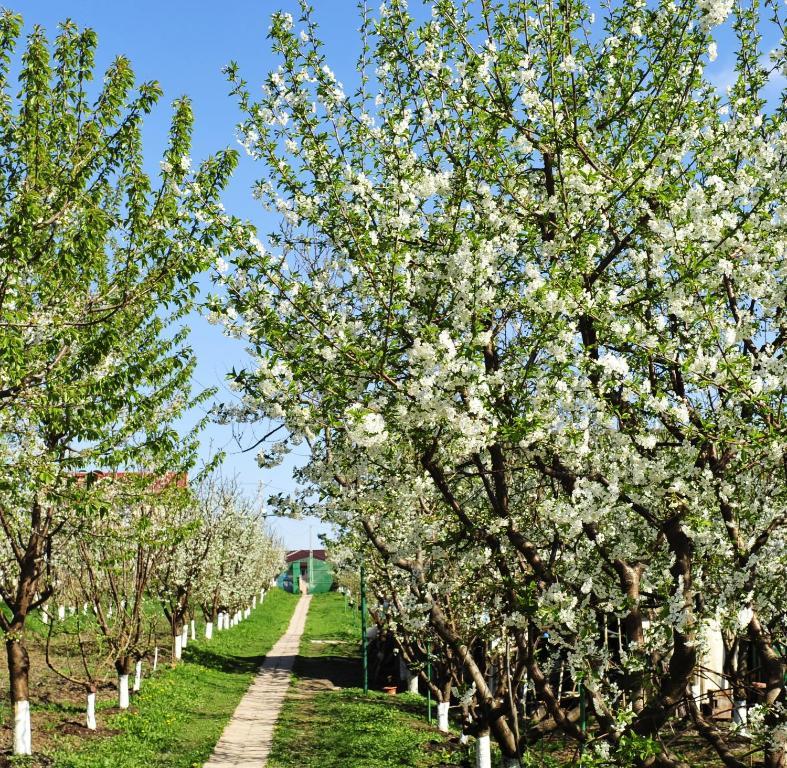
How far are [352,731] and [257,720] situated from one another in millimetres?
3093

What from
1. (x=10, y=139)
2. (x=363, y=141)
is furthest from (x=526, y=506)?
(x=10, y=139)

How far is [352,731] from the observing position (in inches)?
678

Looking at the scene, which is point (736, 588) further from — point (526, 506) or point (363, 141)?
point (363, 141)

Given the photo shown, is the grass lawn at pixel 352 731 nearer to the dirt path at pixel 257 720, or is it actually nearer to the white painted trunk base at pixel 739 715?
the dirt path at pixel 257 720

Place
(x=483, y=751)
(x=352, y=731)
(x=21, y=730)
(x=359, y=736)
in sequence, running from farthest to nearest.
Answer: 1. (x=352, y=731)
2. (x=359, y=736)
3. (x=21, y=730)
4. (x=483, y=751)

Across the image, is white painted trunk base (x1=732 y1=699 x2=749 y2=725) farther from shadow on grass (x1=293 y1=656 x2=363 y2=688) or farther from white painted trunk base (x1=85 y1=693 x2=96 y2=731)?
shadow on grass (x1=293 y1=656 x2=363 y2=688)

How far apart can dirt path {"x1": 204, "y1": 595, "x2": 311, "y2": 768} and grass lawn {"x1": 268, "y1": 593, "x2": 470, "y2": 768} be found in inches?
11.5

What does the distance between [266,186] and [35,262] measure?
2.28 m

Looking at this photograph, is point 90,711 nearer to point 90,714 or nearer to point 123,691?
point 90,714

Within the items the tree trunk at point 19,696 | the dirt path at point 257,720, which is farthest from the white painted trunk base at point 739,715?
the tree trunk at point 19,696

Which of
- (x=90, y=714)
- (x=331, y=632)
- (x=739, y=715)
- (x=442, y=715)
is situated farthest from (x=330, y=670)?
(x=739, y=715)

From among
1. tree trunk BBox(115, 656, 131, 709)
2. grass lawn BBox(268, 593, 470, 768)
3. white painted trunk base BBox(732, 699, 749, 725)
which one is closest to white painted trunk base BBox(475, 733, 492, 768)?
grass lawn BBox(268, 593, 470, 768)

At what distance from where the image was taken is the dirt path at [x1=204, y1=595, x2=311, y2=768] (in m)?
15.1

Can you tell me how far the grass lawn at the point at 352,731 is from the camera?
48.1ft
